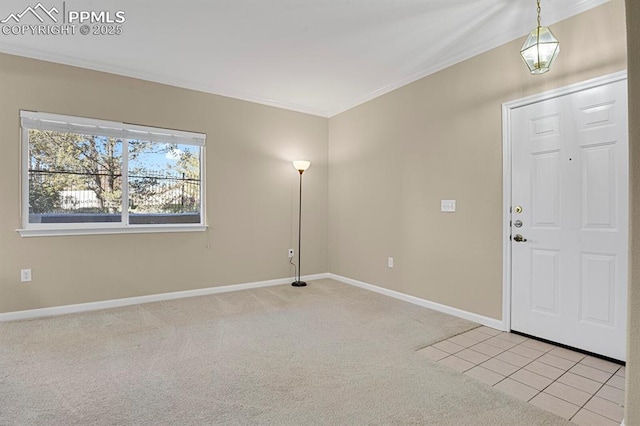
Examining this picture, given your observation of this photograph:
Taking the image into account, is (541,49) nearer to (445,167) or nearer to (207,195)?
(445,167)

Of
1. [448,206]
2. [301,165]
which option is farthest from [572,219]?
[301,165]

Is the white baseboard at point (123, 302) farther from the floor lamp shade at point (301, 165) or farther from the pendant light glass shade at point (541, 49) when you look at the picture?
the pendant light glass shade at point (541, 49)

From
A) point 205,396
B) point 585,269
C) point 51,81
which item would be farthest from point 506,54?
point 51,81

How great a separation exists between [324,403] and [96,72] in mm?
3985

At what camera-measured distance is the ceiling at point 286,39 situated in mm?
2572

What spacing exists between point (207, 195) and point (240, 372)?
259cm

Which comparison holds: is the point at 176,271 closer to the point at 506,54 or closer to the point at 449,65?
the point at 449,65

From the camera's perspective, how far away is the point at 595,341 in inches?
96.5

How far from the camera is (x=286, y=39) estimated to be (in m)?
3.05

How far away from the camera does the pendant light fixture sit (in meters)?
2.22

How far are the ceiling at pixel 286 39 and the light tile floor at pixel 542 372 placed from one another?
104 inches

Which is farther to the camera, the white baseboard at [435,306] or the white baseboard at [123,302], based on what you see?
the white baseboard at [123,302]

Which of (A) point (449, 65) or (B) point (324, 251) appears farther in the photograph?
(B) point (324, 251)

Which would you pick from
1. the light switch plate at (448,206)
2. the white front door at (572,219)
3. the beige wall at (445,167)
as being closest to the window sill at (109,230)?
the beige wall at (445,167)
